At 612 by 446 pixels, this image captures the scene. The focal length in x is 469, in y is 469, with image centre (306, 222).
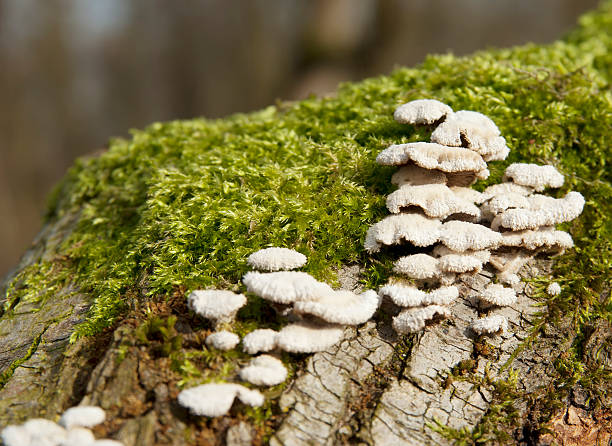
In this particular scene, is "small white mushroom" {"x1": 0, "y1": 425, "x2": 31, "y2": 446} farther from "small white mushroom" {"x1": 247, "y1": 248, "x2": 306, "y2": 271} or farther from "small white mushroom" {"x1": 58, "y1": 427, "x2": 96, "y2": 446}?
"small white mushroom" {"x1": 247, "y1": 248, "x2": 306, "y2": 271}

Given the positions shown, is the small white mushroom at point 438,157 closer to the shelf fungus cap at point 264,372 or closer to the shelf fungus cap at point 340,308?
the shelf fungus cap at point 340,308

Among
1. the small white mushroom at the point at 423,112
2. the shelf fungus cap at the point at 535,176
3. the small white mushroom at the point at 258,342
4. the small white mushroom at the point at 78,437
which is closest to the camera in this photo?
the small white mushroom at the point at 78,437

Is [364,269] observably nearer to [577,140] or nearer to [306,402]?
[306,402]

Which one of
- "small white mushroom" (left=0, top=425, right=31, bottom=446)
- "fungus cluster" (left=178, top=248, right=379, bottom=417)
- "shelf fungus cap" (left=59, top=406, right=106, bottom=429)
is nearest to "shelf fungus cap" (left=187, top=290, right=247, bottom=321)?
"fungus cluster" (left=178, top=248, right=379, bottom=417)

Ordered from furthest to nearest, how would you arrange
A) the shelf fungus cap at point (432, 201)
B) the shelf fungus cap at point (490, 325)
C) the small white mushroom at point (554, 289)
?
1. the small white mushroom at point (554, 289)
2. the shelf fungus cap at point (432, 201)
3. the shelf fungus cap at point (490, 325)

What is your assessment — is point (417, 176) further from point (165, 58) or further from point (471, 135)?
point (165, 58)

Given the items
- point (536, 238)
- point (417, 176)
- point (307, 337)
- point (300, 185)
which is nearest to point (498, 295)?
point (536, 238)

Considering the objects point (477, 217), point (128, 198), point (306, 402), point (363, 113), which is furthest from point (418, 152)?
point (128, 198)

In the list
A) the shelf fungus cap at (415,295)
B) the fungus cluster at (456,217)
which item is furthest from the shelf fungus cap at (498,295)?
Answer: the shelf fungus cap at (415,295)
